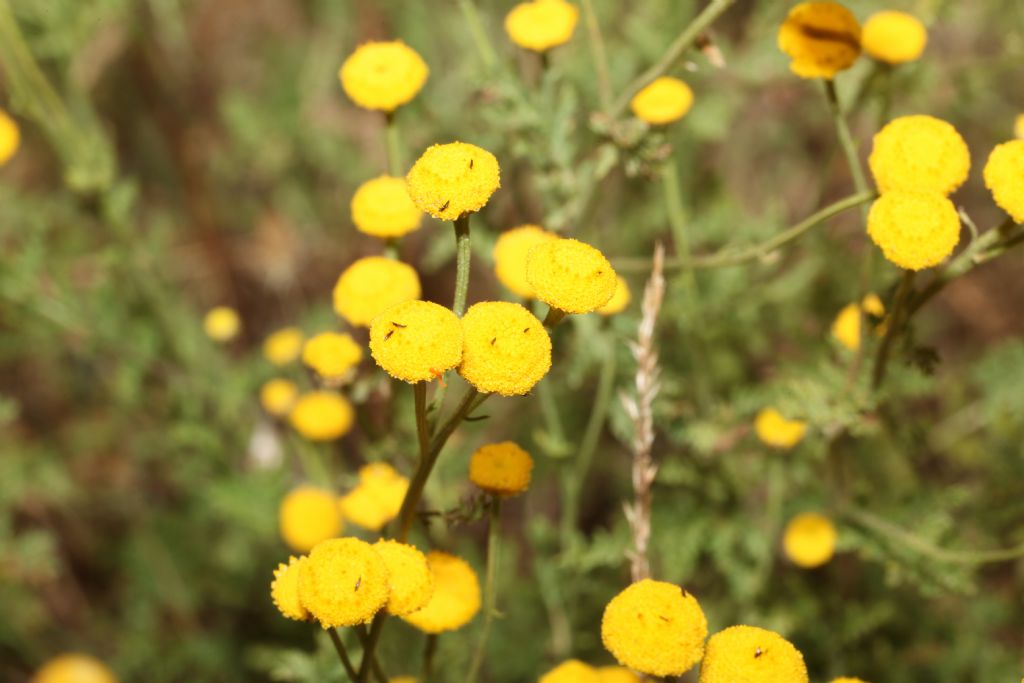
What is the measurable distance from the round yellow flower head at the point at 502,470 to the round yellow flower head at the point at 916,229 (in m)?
0.62

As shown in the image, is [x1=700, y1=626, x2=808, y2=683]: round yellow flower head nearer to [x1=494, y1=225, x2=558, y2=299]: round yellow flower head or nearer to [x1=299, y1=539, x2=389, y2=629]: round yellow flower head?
[x1=299, y1=539, x2=389, y2=629]: round yellow flower head

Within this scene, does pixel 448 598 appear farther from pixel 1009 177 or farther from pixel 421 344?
pixel 1009 177

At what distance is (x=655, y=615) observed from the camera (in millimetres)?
1343

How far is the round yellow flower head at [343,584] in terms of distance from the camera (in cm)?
126

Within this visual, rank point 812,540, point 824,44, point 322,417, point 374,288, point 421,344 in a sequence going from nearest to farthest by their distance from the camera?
point 421,344 < point 374,288 < point 824,44 < point 812,540 < point 322,417

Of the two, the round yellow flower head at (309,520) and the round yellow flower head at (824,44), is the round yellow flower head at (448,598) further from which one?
the round yellow flower head at (824,44)

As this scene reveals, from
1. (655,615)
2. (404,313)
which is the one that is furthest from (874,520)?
(404,313)

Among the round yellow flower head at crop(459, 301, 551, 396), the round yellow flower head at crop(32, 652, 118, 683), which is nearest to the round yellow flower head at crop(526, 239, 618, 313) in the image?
the round yellow flower head at crop(459, 301, 551, 396)

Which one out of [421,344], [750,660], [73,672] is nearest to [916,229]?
[750,660]

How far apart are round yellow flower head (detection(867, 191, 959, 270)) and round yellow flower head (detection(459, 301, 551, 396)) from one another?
0.60 meters

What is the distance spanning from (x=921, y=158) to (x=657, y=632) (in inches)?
33.1

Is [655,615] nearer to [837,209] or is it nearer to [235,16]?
[837,209]

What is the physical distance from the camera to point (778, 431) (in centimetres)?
233

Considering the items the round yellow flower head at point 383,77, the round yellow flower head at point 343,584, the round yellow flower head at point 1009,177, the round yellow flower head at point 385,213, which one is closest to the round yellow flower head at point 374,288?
the round yellow flower head at point 385,213
